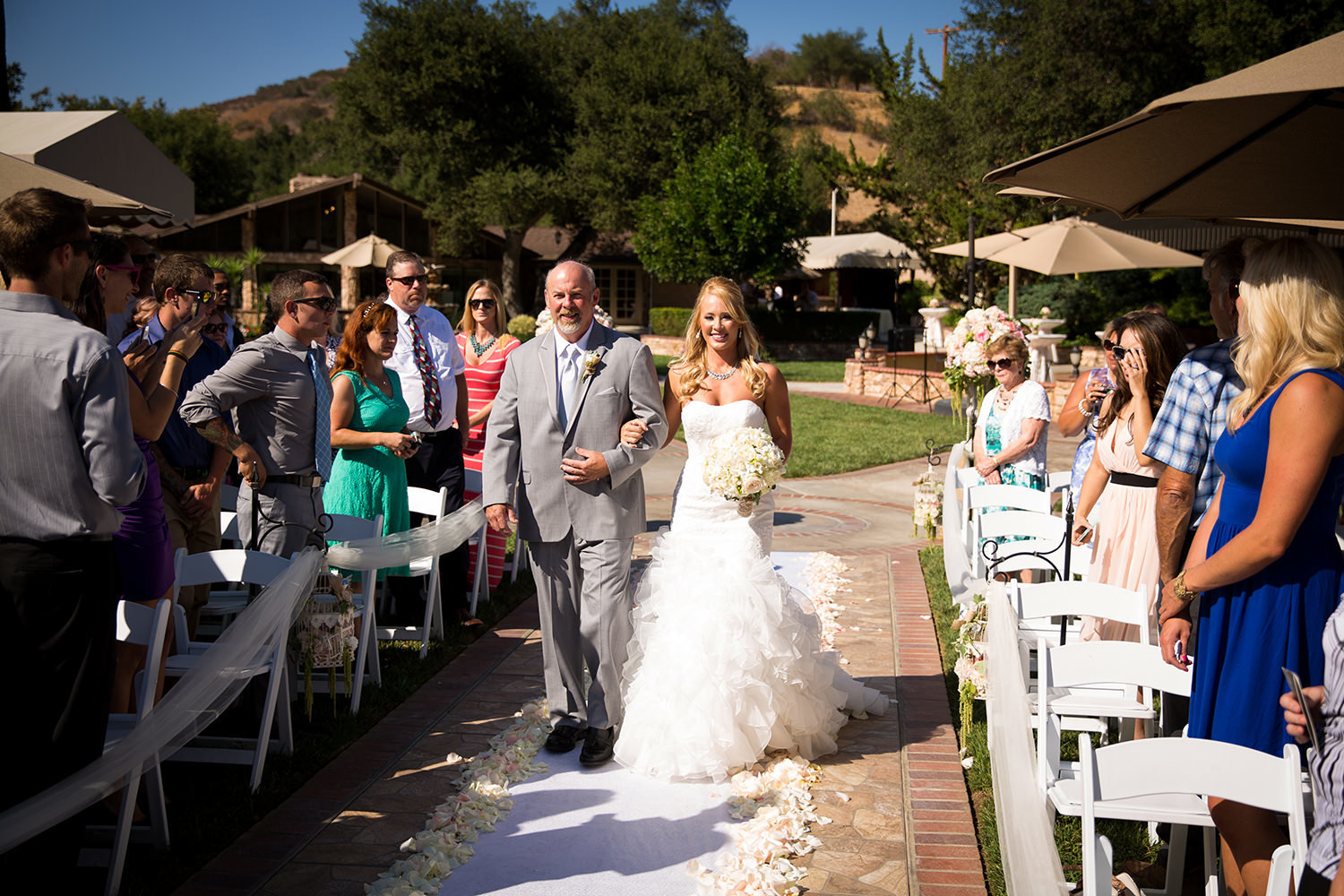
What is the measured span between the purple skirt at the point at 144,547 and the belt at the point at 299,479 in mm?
1009

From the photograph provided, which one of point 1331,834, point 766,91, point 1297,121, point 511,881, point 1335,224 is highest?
point 766,91

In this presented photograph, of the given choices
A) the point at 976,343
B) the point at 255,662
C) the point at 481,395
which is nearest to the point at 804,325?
the point at 976,343

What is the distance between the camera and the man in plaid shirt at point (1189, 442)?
3529 mm

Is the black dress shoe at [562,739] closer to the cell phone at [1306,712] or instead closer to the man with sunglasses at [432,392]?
the man with sunglasses at [432,392]

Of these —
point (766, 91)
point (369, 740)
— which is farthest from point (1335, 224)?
point (766, 91)

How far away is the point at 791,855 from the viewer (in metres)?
3.84

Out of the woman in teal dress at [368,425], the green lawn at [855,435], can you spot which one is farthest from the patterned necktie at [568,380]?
the green lawn at [855,435]

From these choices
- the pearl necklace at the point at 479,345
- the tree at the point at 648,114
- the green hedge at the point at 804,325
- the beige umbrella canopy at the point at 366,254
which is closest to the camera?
the pearl necklace at the point at 479,345

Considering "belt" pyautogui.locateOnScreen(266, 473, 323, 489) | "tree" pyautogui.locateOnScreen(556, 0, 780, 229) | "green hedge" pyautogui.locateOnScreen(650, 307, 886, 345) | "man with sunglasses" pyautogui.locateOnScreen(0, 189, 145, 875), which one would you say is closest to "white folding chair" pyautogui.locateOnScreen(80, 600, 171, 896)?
"man with sunglasses" pyautogui.locateOnScreen(0, 189, 145, 875)

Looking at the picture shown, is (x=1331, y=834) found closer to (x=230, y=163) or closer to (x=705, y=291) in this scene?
(x=705, y=291)

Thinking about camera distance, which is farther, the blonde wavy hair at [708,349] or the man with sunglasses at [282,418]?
the blonde wavy hair at [708,349]

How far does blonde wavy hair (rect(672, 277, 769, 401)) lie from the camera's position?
16.5 feet

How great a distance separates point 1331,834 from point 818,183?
6107 centimetres

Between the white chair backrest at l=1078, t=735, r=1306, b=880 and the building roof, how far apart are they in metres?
5.39
